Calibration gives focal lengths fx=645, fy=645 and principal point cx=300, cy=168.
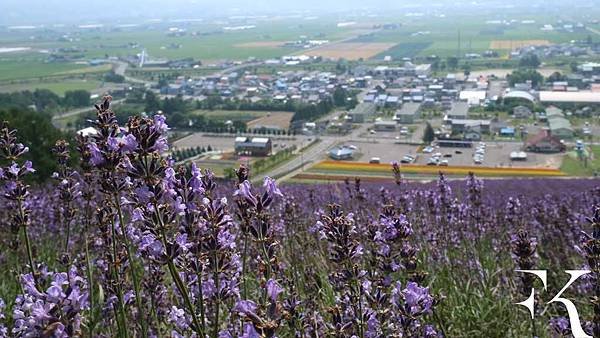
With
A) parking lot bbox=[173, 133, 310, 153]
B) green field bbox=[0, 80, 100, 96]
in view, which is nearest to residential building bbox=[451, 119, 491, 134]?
parking lot bbox=[173, 133, 310, 153]

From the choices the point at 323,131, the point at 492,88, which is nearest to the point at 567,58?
the point at 492,88

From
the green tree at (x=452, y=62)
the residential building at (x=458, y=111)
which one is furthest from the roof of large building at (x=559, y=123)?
the green tree at (x=452, y=62)

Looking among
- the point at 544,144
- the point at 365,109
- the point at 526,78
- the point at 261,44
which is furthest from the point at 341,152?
the point at 261,44

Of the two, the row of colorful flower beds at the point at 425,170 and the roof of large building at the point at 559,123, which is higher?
the row of colorful flower beds at the point at 425,170

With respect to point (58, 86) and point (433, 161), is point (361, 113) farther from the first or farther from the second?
point (58, 86)

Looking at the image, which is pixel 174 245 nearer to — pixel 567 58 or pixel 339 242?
pixel 339 242

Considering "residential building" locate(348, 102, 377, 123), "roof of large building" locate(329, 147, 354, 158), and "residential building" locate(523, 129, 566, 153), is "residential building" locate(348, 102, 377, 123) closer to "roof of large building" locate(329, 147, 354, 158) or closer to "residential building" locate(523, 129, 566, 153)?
"roof of large building" locate(329, 147, 354, 158)

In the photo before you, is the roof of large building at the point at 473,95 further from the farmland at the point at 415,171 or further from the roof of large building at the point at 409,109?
the farmland at the point at 415,171
